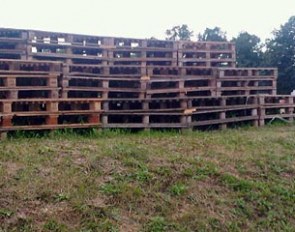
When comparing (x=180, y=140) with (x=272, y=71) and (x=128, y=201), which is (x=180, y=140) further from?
(x=272, y=71)

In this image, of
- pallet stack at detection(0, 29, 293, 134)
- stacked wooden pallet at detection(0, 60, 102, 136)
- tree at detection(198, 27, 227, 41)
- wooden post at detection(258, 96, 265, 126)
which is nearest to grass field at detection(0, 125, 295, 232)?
stacked wooden pallet at detection(0, 60, 102, 136)

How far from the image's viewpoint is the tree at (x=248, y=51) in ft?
A: 48.9

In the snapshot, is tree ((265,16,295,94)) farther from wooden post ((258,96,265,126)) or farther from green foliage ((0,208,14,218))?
green foliage ((0,208,14,218))

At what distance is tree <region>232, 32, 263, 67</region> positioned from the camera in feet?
48.9

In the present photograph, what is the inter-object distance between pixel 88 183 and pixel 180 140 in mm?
2730

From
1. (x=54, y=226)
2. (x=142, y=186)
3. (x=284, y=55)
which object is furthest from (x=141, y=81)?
(x=284, y=55)

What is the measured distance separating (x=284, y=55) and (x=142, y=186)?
10680 mm

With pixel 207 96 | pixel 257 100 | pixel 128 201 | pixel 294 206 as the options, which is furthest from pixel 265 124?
pixel 128 201

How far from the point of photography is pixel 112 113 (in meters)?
8.22

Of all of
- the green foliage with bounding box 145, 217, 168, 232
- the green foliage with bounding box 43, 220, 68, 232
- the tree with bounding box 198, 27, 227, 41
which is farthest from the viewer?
the tree with bounding box 198, 27, 227, 41

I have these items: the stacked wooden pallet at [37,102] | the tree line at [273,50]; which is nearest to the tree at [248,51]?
the tree line at [273,50]

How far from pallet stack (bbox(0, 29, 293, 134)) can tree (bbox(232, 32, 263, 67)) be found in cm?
408

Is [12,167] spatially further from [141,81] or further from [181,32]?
[181,32]

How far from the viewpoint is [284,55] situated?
14.3 metres
